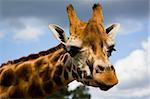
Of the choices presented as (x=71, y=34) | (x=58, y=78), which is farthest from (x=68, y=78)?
(x=71, y=34)

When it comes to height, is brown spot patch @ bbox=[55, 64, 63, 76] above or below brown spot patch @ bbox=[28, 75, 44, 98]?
above

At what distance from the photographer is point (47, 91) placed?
32.2ft

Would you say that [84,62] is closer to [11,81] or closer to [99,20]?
[99,20]

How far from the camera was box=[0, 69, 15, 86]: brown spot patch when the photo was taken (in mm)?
9930

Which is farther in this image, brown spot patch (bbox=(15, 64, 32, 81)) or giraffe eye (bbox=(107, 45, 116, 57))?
brown spot patch (bbox=(15, 64, 32, 81))

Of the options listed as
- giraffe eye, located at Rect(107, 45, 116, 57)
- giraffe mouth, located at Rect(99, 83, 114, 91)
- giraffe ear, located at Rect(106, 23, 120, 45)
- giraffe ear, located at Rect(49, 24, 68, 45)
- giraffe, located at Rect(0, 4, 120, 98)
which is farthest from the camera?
giraffe ear, located at Rect(106, 23, 120, 45)

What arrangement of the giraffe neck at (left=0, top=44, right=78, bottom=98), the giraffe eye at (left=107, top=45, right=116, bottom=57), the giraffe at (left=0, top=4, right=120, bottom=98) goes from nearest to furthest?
1. the giraffe at (left=0, top=4, right=120, bottom=98)
2. the giraffe eye at (left=107, top=45, right=116, bottom=57)
3. the giraffe neck at (left=0, top=44, right=78, bottom=98)

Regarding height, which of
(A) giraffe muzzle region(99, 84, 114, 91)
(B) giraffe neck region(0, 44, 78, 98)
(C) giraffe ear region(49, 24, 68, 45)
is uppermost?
(C) giraffe ear region(49, 24, 68, 45)

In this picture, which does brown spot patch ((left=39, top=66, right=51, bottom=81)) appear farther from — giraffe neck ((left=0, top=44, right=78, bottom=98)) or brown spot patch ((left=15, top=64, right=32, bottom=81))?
brown spot patch ((left=15, top=64, right=32, bottom=81))

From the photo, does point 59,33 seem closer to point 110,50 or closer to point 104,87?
point 110,50

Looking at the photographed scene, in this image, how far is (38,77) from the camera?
9.86 m

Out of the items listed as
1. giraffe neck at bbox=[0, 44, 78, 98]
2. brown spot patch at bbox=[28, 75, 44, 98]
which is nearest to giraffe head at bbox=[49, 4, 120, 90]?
giraffe neck at bbox=[0, 44, 78, 98]

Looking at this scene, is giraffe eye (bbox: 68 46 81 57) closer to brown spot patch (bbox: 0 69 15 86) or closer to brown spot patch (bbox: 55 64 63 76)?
brown spot patch (bbox: 55 64 63 76)

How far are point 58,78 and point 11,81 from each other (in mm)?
873
